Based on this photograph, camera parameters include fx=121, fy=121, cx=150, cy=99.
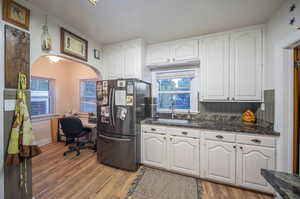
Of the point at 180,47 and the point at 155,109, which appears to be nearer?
the point at 180,47

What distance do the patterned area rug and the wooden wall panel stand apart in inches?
78.1

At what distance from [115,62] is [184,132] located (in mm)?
2015

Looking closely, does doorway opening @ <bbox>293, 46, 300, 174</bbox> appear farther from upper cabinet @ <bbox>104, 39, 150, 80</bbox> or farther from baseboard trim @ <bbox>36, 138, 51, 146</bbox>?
baseboard trim @ <bbox>36, 138, 51, 146</bbox>

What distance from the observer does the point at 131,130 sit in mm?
2141

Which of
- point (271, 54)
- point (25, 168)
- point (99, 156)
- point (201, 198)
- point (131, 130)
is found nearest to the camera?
point (25, 168)

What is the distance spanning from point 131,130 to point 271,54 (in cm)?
243

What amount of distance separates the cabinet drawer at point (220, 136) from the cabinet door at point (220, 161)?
6 centimetres

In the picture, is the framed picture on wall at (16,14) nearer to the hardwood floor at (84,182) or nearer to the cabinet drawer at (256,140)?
the hardwood floor at (84,182)

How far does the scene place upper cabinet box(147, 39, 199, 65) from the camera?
7.69ft

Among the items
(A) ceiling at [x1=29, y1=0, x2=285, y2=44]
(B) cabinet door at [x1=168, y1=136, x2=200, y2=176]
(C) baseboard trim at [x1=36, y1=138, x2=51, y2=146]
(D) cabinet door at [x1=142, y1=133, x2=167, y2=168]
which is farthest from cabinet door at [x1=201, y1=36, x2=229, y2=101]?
(C) baseboard trim at [x1=36, y1=138, x2=51, y2=146]

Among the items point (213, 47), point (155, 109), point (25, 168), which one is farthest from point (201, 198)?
point (213, 47)

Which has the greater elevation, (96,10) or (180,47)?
(96,10)

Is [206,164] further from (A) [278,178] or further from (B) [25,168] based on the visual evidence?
(B) [25,168]

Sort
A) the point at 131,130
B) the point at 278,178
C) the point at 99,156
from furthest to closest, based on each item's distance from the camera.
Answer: the point at 99,156, the point at 131,130, the point at 278,178
